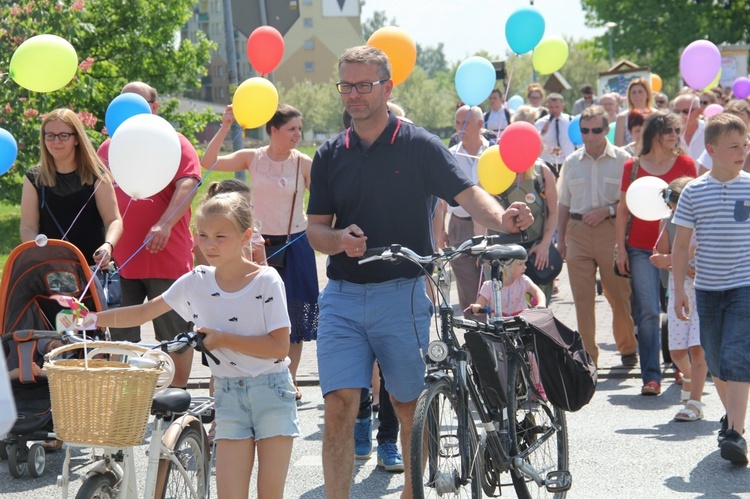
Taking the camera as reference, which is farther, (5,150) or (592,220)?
(592,220)

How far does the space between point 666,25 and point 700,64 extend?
48.2 metres

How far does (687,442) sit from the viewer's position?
Answer: 24.1 ft

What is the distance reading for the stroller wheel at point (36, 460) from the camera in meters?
6.81

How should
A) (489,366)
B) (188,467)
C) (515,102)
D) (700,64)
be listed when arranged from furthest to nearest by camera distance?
(515,102) → (700,64) → (489,366) → (188,467)

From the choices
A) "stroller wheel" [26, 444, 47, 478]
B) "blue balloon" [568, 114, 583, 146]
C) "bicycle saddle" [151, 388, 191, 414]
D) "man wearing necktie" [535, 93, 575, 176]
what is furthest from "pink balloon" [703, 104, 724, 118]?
"bicycle saddle" [151, 388, 191, 414]

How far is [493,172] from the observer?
334 inches

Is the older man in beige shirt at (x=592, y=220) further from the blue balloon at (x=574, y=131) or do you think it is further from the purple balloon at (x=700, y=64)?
the blue balloon at (x=574, y=131)

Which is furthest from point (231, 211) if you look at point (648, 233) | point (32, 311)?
point (648, 233)

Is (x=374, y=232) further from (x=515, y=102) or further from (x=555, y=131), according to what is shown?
(x=515, y=102)

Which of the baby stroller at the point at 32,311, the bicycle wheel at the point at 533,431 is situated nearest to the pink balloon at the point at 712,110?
the bicycle wheel at the point at 533,431

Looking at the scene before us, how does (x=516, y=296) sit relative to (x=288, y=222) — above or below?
below

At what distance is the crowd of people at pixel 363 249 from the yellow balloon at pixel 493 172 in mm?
484

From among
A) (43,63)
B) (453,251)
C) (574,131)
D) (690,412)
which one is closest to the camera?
(453,251)

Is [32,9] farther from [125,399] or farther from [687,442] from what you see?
[125,399]
